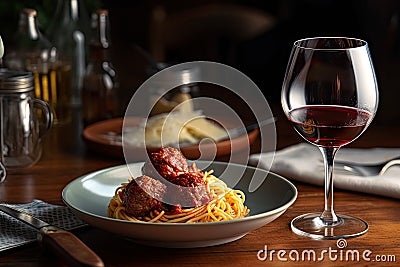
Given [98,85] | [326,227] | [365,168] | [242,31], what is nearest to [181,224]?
[326,227]

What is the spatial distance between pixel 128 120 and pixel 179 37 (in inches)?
97.2

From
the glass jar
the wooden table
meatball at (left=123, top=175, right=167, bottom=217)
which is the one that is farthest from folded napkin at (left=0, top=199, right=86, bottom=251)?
the glass jar

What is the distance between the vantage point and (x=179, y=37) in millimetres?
4379

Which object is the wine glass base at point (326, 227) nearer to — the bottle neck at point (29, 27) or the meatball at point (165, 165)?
the meatball at point (165, 165)

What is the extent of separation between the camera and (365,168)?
154cm

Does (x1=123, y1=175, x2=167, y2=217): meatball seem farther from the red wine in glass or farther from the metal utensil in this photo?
the metal utensil

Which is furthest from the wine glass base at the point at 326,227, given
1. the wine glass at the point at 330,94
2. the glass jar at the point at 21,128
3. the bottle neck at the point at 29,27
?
the bottle neck at the point at 29,27

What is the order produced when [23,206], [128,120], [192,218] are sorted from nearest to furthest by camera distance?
[192,218]
[23,206]
[128,120]

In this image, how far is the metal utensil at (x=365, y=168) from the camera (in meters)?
1.51

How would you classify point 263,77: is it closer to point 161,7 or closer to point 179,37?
point 179,37

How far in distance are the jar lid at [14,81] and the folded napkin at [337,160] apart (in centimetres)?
51

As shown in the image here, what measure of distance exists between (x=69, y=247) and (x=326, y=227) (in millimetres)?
454

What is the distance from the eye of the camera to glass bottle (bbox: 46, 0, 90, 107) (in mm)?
2185

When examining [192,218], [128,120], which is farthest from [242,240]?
[128,120]
